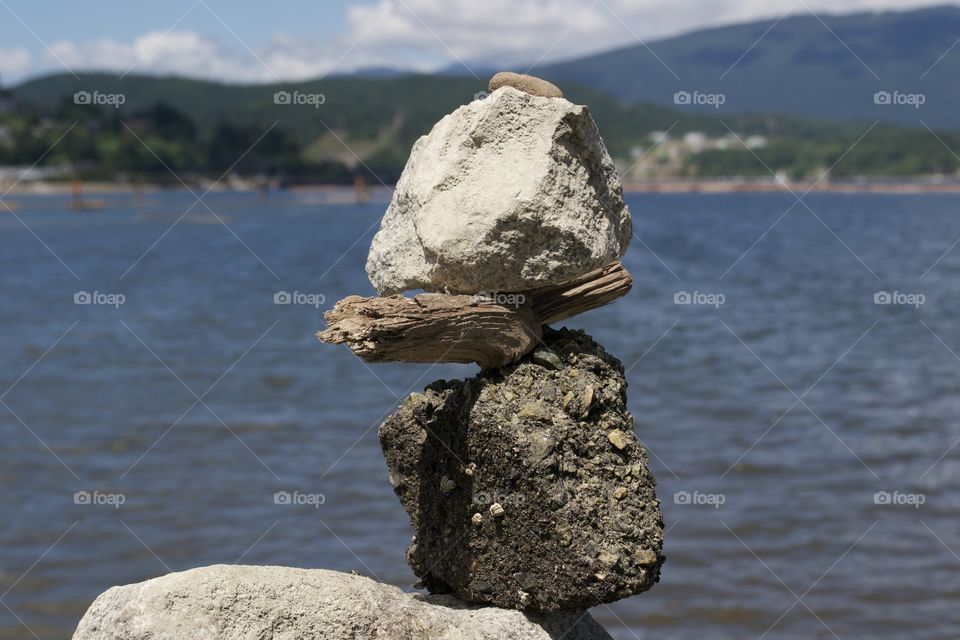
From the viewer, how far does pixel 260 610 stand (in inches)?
176

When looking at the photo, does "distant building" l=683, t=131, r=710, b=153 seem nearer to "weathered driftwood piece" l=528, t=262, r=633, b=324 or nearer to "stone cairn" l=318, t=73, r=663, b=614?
"weathered driftwood piece" l=528, t=262, r=633, b=324

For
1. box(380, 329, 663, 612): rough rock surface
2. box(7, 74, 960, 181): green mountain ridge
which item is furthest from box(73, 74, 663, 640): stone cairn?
box(7, 74, 960, 181): green mountain ridge

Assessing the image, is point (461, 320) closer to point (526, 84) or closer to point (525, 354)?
point (525, 354)

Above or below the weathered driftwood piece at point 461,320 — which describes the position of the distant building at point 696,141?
above

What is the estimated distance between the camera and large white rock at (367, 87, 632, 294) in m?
4.70

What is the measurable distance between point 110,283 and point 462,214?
106 ft

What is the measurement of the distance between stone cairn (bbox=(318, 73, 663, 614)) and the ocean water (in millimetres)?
4346

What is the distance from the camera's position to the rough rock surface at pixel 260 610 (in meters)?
4.41

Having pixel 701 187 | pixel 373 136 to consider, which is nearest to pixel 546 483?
pixel 373 136

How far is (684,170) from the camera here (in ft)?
442

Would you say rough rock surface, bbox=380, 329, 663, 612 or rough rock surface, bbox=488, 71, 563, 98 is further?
rough rock surface, bbox=488, 71, 563, 98

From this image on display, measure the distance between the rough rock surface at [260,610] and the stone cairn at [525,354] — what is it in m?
0.54

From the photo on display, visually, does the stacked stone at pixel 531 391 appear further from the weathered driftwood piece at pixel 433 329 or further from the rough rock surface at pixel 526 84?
the weathered driftwood piece at pixel 433 329

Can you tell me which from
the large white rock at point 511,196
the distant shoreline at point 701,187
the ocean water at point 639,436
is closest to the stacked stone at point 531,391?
the large white rock at point 511,196
